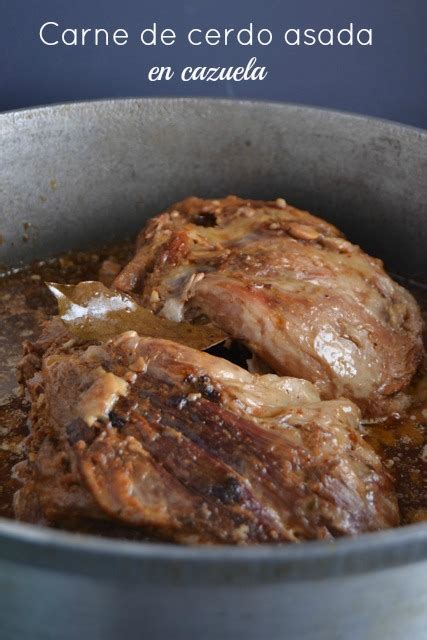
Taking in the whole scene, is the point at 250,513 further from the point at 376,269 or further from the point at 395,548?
the point at 376,269

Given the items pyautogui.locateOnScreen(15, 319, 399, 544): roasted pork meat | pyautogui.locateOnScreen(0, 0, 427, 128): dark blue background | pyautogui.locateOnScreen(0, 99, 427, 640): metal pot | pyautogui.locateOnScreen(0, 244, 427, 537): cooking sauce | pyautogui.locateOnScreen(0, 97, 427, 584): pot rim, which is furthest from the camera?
pyautogui.locateOnScreen(0, 0, 427, 128): dark blue background

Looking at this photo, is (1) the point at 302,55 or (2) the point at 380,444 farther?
(1) the point at 302,55

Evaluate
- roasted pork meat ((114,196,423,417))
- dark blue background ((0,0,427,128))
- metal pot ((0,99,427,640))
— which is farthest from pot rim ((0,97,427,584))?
dark blue background ((0,0,427,128))

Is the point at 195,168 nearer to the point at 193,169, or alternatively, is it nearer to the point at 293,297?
the point at 193,169

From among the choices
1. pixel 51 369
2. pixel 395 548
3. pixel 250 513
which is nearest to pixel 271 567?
pixel 395 548

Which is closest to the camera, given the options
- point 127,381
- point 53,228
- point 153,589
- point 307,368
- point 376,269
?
point 153,589

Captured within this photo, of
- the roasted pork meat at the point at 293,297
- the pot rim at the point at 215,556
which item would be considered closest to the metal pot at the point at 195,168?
the roasted pork meat at the point at 293,297

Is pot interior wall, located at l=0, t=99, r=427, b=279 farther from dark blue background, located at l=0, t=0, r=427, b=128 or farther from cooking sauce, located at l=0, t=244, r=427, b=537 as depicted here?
dark blue background, located at l=0, t=0, r=427, b=128
